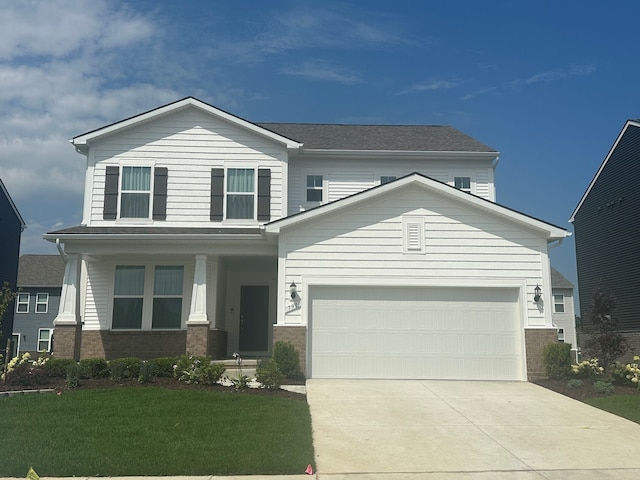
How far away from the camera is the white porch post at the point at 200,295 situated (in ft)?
52.5

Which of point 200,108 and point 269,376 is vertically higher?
point 200,108

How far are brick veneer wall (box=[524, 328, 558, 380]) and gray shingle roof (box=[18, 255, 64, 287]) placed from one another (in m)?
31.9

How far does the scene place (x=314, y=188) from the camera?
65.3 feet

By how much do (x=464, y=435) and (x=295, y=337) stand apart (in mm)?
5914

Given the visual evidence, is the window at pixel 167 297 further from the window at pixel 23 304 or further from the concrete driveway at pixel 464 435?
the window at pixel 23 304

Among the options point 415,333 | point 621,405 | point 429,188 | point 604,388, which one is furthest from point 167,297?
point 621,405

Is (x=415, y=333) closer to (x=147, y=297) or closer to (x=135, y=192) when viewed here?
(x=147, y=297)

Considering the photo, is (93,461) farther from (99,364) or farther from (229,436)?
(99,364)

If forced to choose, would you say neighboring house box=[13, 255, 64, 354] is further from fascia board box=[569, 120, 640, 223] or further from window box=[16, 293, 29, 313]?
fascia board box=[569, 120, 640, 223]

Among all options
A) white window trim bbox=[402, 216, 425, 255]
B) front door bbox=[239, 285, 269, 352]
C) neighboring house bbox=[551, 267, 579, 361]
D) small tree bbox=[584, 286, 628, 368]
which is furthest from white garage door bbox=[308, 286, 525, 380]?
neighboring house bbox=[551, 267, 579, 361]

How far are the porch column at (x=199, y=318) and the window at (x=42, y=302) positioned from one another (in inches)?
1036

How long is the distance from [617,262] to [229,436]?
842 inches

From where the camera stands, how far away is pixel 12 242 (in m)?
27.6

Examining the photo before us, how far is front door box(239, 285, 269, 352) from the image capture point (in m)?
19.6
